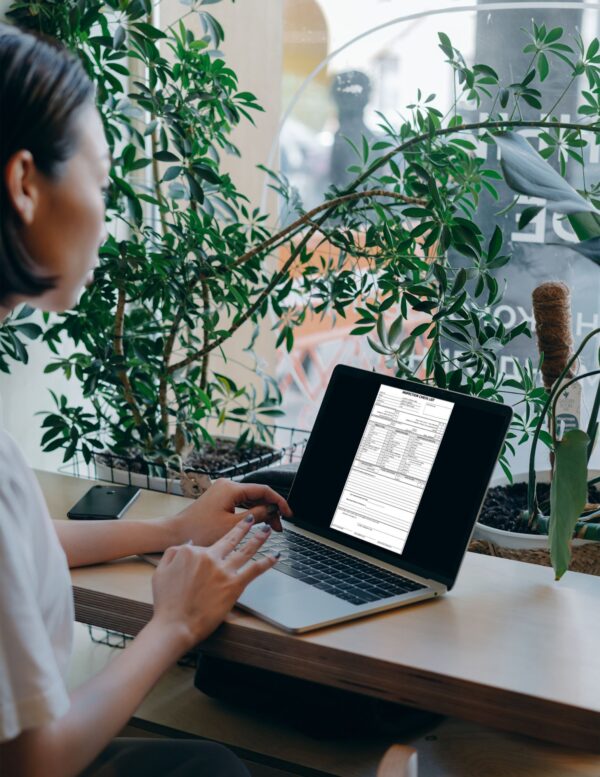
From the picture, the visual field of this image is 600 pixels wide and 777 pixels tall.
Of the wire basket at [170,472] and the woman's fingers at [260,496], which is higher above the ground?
the woman's fingers at [260,496]

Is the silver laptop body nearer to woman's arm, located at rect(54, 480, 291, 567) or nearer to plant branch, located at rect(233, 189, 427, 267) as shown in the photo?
woman's arm, located at rect(54, 480, 291, 567)

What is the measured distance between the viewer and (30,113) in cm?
78

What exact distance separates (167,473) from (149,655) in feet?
2.36

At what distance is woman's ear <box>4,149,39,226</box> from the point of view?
0.78 metres

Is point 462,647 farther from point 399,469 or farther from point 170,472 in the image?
point 170,472

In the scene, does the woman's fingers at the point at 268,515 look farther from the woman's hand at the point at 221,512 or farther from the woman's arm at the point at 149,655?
the woman's arm at the point at 149,655

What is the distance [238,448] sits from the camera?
169 cm

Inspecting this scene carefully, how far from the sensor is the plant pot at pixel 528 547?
1.25 metres

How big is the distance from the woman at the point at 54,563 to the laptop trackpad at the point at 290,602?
0.04 meters

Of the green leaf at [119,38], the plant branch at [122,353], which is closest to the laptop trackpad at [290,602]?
the plant branch at [122,353]

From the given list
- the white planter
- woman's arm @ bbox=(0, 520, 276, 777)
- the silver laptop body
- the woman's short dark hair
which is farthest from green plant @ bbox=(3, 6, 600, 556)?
the woman's short dark hair

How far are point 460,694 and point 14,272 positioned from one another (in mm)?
593

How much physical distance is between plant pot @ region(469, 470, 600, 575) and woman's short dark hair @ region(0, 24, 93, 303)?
775 mm

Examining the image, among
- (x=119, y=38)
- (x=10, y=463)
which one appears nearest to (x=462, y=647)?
(x=10, y=463)
